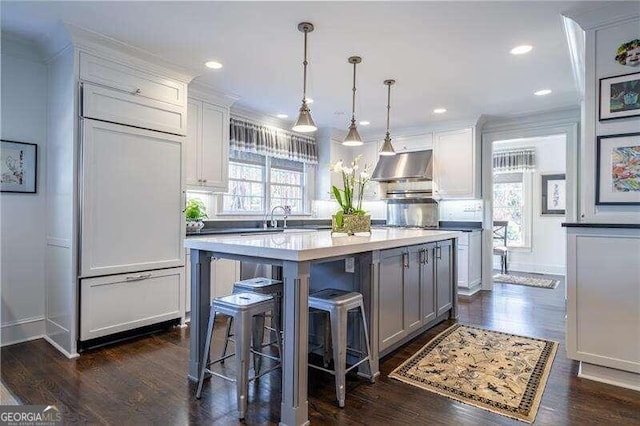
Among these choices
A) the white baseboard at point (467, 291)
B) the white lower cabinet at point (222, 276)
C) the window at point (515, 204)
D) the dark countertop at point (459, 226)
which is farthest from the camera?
the window at point (515, 204)

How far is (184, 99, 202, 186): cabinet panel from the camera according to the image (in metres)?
4.05

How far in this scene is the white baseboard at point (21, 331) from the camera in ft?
9.91

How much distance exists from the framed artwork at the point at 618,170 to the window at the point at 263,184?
4049 mm

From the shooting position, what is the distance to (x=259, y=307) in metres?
2.13

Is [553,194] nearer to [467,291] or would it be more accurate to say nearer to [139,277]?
[467,291]

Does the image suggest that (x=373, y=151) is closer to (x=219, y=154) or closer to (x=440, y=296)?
(x=219, y=154)

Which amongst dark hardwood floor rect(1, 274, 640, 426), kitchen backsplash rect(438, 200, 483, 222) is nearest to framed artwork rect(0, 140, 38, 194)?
dark hardwood floor rect(1, 274, 640, 426)

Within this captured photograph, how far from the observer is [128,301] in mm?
3176

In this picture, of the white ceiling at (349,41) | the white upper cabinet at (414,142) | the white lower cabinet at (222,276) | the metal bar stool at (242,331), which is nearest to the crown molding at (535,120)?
the white ceiling at (349,41)

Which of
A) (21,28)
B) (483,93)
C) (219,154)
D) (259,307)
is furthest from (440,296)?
(21,28)

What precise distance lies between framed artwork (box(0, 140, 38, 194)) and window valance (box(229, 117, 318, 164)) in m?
2.17

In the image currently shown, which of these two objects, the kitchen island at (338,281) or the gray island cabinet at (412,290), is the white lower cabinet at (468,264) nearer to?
the gray island cabinet at (412,290)

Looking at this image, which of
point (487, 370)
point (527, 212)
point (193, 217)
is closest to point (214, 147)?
point (193, 217)

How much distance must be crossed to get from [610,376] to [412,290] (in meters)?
1.39
